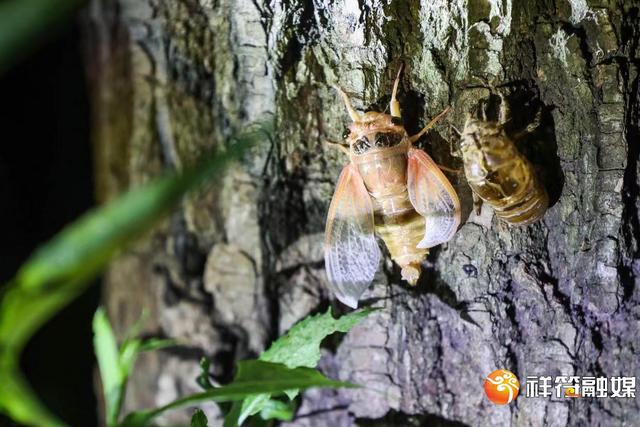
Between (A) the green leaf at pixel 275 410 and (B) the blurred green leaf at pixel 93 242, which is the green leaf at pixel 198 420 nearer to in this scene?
(A) the green leaf at pixel 275 410

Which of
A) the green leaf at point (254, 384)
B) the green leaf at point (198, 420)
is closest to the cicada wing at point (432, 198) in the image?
the green leaf at point (254, 384)

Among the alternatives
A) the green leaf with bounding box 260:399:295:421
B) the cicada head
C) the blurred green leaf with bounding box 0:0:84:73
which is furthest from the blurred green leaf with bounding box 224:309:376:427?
the blurred green leaf with bounding box 0:0:84:73

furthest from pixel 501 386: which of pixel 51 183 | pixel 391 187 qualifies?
pixel 51 183

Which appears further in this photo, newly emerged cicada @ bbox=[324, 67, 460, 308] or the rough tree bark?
newly emerged cicada @ bbox=[324, 67, 460, 308]

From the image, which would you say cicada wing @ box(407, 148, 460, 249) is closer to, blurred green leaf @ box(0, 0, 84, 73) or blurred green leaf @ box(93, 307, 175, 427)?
blurred green leaf @ box(93, 307, 175, 427)

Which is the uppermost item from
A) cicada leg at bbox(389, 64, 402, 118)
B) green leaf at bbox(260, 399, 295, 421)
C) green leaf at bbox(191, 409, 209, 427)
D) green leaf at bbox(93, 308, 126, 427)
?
cicada leg at bbox(389, 64, 402, 118)

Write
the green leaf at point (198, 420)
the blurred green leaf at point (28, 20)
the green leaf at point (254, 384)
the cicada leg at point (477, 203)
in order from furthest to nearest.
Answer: the cicada leg at point (477, 203)
the green leaf at point (198, 420)
the green leaf at point (254, 384)
the blurred green leaf at point (28, 20)

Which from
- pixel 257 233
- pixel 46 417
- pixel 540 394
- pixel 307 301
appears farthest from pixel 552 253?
pixel 46 417
